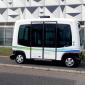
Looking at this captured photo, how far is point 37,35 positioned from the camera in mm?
19312

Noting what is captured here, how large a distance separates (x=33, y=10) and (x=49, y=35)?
2090 centimetres

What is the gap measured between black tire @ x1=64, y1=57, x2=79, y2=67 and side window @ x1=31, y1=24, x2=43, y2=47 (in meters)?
1.57

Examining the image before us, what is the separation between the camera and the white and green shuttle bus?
726 inches

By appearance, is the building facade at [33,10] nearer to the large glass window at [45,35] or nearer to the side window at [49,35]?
the large glass window at [45,35]

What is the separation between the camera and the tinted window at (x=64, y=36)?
18516mm

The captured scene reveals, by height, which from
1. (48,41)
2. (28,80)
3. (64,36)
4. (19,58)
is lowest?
(28,80)

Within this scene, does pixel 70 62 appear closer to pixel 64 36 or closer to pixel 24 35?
pixel 64 36

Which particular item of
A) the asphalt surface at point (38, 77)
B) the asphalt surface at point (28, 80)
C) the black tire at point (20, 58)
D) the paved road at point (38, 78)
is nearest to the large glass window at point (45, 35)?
the black tire at point (20, 58)

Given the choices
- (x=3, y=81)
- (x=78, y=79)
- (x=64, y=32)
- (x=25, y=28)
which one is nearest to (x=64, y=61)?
(x=64, y=32)

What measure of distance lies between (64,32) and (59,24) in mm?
475

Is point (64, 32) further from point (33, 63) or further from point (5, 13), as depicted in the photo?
point (5, 13)

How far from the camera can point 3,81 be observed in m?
13.4

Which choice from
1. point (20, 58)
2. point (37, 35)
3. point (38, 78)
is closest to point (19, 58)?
point (20, 58)

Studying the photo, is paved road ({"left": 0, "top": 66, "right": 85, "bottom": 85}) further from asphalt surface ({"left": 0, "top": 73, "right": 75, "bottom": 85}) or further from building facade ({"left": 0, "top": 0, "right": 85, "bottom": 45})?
building facade ({"left": 0, "top": 0, "right": 85, "bottom": 45})
